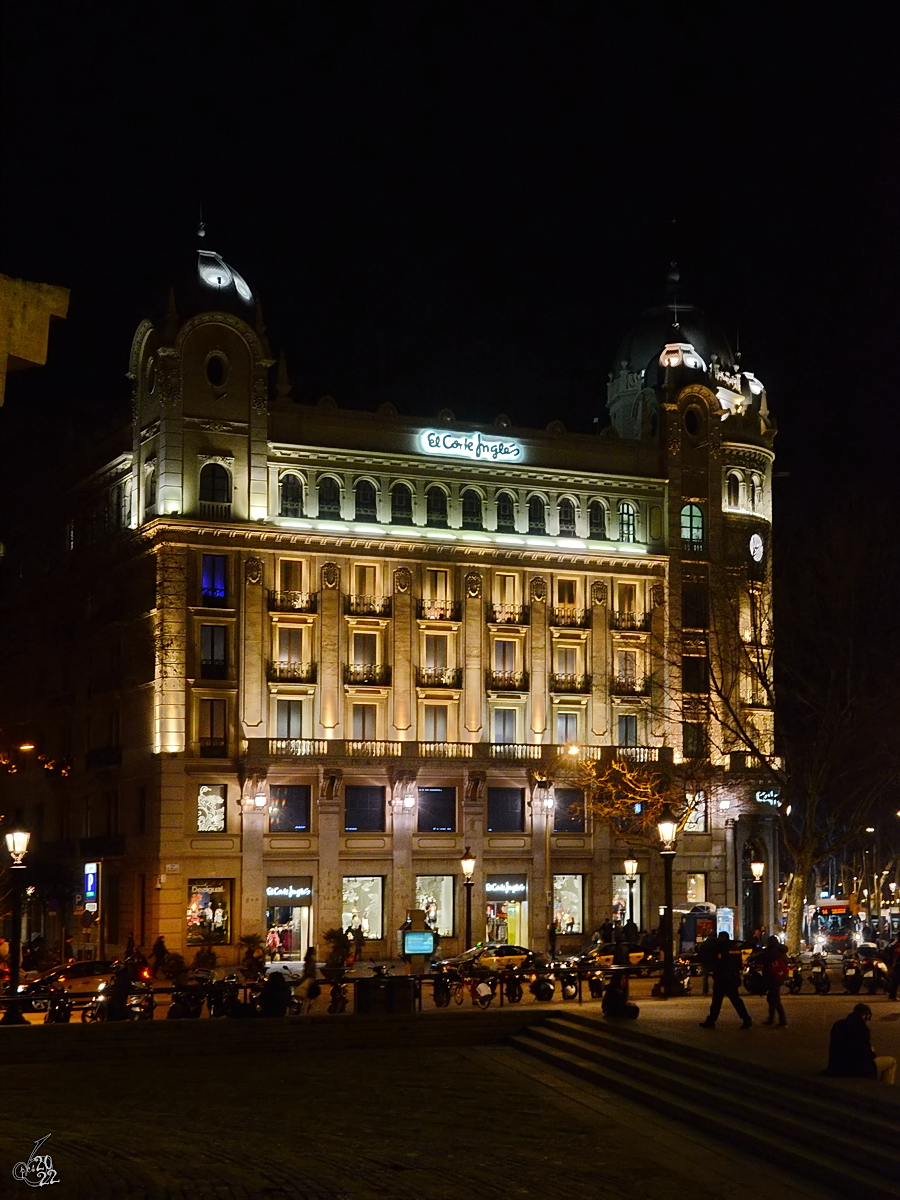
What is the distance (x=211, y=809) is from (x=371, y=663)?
8.53m

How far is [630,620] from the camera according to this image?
71.6m

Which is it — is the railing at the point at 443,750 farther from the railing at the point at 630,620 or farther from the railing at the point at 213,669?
the railing at the point at 630,620

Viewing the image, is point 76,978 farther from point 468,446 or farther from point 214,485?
point 468,446

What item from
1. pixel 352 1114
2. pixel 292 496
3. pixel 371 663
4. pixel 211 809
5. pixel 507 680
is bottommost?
pixel 352 1114

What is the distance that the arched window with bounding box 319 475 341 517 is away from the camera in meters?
66.4

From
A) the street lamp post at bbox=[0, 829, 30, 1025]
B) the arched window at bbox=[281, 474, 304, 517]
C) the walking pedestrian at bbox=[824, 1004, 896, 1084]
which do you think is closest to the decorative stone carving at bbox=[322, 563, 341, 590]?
the arched window at bbox=[281, 474, 304, 517]

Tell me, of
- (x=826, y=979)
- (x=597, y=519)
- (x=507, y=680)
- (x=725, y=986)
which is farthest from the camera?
(x=597, y=519)

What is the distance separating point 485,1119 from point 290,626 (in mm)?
42432

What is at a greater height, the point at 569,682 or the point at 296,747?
the point at 569,682

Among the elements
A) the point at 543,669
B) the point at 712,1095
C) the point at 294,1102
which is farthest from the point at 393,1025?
the point at 543,669

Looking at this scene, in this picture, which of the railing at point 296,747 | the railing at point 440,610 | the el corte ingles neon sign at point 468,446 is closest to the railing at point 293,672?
the railing at point 296,747

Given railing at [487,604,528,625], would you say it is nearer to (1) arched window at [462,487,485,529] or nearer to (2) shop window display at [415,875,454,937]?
(1) arched window at [462,487,485,529]

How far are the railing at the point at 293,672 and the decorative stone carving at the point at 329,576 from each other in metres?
3.04

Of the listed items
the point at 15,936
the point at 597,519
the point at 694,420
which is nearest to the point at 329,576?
the point at 597,519
